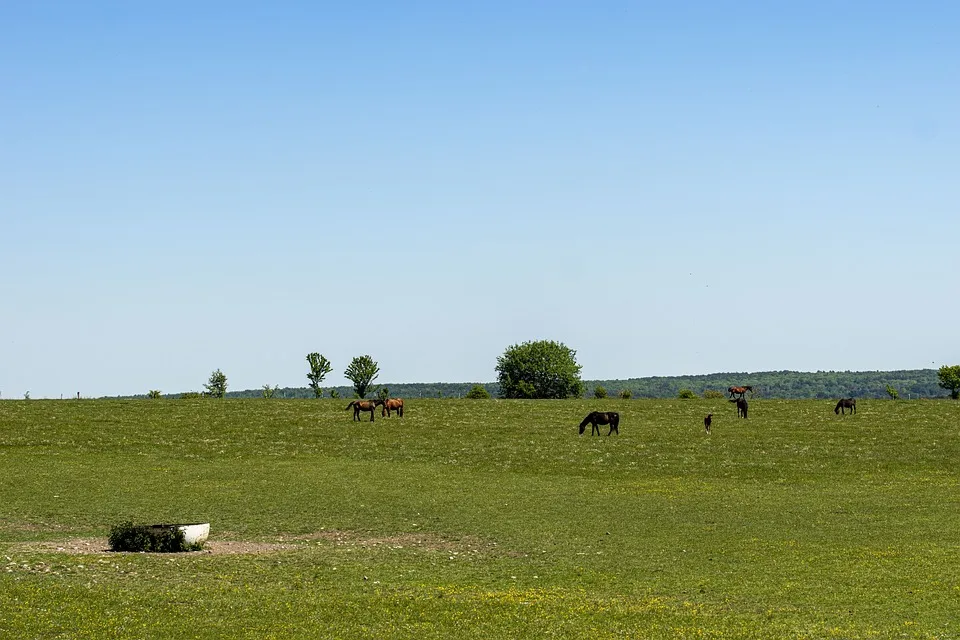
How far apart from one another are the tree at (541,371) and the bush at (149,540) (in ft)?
506

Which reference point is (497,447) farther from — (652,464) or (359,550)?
(359,550)

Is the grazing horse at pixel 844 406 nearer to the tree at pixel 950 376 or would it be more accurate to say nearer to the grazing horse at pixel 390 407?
the grazing horse at pixel 390 407

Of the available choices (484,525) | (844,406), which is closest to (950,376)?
(844,406)

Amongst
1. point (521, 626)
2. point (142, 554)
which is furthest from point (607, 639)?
point (142, 554)

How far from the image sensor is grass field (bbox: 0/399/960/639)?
749 inches

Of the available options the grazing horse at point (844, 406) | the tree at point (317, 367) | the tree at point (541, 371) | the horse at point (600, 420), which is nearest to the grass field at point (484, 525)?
the horse at point (600, 420)

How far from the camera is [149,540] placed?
27312 millimetres

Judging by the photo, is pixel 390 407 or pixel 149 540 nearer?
pixel 149 540

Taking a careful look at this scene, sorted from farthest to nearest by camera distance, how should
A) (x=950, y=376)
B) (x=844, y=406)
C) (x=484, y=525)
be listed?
1. (x=950, y=376)
2. (x=844, y=406)
3. (x=484, y=525)

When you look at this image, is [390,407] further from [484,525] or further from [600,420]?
[484,525]

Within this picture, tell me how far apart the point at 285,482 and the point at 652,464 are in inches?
741

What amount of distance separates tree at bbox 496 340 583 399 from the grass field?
107941mm

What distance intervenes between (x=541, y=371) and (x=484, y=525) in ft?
495

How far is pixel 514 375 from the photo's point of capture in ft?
609
